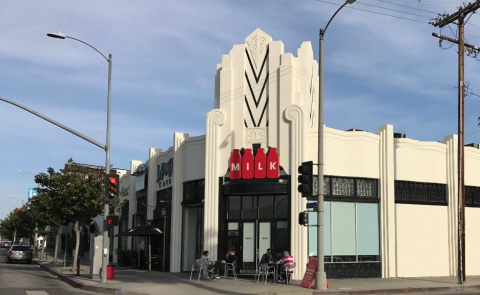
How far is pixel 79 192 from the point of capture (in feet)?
97.4

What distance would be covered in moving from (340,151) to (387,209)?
12.0ft

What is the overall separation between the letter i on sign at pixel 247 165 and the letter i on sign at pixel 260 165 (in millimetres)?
284

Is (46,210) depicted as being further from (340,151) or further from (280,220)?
(340,151)

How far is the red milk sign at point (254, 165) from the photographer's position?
889 inches

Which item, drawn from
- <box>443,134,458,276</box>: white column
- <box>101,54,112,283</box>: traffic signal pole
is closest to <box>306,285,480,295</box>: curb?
<box>443,134,458,276</box>: white column

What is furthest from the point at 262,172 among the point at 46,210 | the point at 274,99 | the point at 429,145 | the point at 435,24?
the point at 46,210

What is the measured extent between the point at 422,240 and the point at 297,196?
7435mm

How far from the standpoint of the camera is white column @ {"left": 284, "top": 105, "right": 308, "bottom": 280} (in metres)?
21.7

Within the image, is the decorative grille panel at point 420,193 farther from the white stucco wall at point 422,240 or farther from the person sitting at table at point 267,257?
the person sitting at table at point 267,257

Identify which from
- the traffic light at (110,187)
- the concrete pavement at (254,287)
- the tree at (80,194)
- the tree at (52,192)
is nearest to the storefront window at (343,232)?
the concrete pavement at (254,287)

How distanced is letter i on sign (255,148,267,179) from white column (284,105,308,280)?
122 cm

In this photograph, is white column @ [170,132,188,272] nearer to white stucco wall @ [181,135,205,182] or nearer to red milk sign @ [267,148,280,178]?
white stucco wall @ [181,135,205,182]

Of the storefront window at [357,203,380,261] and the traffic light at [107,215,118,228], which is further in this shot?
the storefront window at [357,203,380,261]

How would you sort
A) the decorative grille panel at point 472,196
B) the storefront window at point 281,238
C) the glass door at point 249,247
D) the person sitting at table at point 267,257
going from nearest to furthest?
the person sitting at table at point 267,257 → the storefront window at point 281,238 → the glass door at point 249,247 → the decorative grille panel at point 472,196
